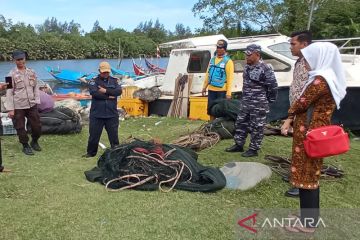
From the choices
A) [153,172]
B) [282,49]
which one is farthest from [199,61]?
[153,172]

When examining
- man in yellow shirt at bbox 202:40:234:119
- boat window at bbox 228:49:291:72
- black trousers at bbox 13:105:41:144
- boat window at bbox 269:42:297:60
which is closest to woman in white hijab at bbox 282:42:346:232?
man in yellow shirt at bbox 202:40:234:119

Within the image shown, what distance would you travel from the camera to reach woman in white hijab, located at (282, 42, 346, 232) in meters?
3.44

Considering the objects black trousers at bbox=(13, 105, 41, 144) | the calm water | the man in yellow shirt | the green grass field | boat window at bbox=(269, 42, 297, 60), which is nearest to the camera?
the green grass field

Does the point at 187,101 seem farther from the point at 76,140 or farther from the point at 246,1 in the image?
the point at 246,1

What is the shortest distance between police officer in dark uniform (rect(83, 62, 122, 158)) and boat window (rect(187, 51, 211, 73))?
4.72m

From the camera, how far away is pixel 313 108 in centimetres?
356

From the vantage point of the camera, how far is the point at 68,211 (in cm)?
424

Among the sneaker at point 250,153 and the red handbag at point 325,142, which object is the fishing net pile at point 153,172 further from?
the red handbag at point 325,142

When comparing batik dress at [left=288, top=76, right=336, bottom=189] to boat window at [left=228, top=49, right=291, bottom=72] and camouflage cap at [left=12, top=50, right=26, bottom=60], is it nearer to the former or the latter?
camouflage cap at [left=12, top=50, right=26, bottom=60]

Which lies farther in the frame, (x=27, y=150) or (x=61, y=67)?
(x=61, y=67)

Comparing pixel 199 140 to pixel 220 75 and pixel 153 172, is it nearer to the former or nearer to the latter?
pixel 220 75

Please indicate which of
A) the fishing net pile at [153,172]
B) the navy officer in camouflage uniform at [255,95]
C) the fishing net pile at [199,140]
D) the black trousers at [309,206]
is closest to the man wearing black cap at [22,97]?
the fishing net pile at [153,172]

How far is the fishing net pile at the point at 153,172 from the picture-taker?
4.96 meters

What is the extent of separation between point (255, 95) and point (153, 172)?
81.3 inches
